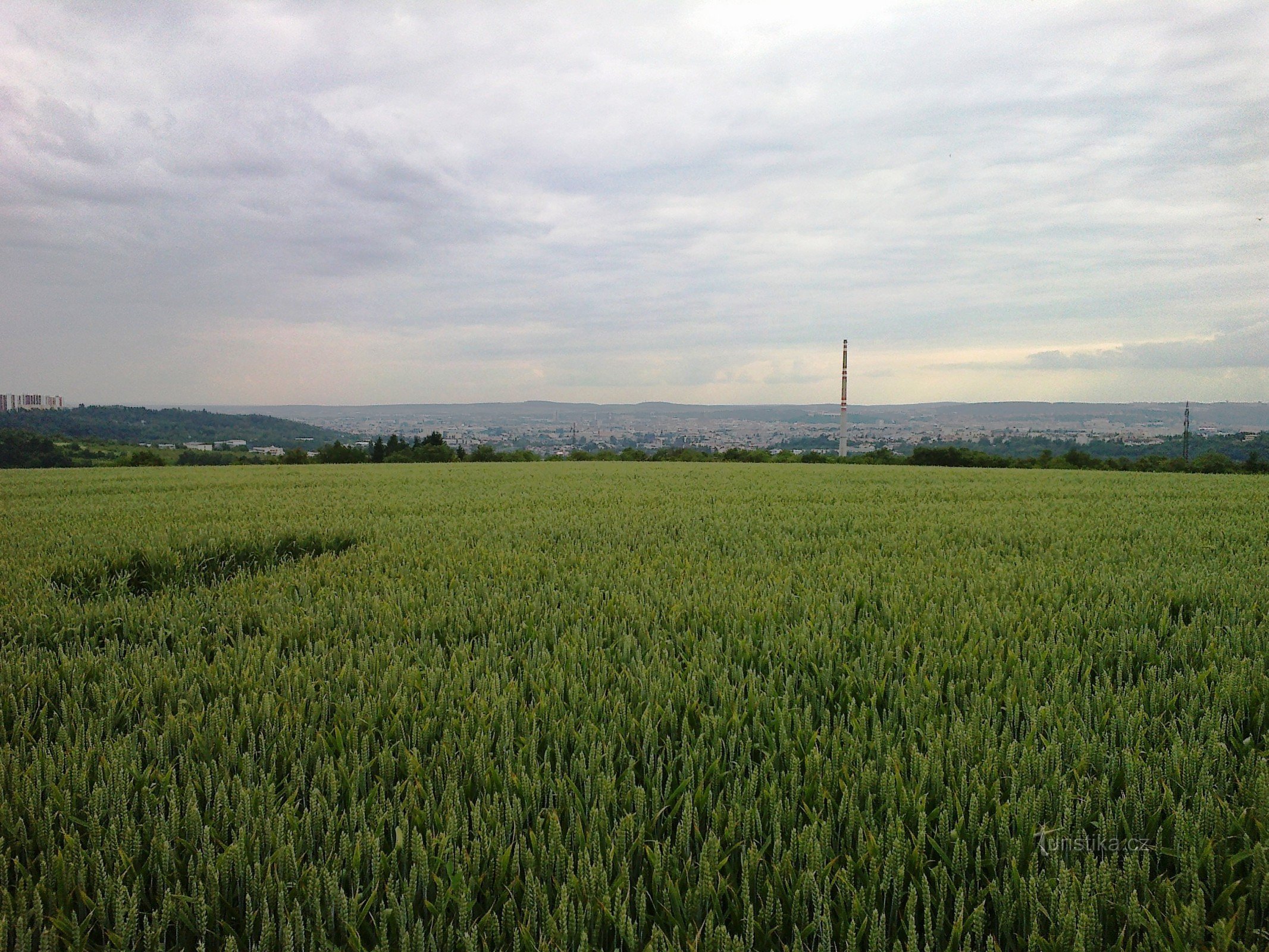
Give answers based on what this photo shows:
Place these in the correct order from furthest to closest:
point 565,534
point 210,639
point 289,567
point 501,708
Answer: point 565,534, point 289,567, point 210,639, point 501,708

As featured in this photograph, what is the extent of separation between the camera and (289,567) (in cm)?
405

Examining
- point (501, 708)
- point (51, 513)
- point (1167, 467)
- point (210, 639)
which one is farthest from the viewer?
point (1167, 467)

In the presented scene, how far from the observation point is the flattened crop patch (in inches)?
142

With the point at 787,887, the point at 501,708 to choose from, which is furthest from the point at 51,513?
the point at 787,887

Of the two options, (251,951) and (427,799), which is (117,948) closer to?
(251,951)

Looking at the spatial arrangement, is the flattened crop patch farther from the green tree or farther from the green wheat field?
the green tree

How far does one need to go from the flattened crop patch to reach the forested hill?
155 ft

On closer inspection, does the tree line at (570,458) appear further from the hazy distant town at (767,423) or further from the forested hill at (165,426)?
the forested hill at (165,426)

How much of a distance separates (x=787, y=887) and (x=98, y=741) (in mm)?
1738

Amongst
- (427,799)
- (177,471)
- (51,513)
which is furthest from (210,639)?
(177,471)

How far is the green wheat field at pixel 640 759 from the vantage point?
1.10m

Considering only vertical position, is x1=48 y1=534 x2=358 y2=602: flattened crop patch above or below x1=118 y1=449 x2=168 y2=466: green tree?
below

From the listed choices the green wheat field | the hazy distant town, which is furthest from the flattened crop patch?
the hazy distant town

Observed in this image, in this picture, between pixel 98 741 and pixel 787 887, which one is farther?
pixel 98 741
